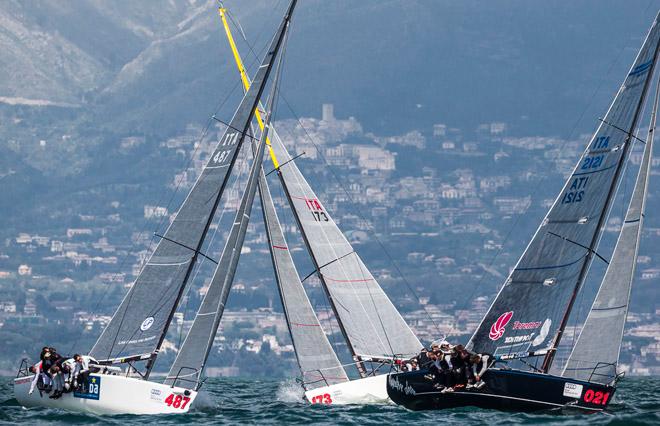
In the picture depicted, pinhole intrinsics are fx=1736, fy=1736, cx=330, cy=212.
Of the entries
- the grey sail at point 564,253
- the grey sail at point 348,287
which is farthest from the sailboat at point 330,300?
the grey sail at point 564,253

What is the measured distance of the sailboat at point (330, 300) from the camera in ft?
118

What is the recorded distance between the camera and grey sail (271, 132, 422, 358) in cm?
3700

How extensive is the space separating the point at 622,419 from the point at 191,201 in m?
9.30

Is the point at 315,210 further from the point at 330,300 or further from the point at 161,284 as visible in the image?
the point at 161,284

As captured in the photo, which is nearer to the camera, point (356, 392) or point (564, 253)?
point (564, 253)

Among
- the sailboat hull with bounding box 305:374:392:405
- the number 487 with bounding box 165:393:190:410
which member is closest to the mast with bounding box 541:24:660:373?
the sailboat hull with bounding box 305:374:392:405

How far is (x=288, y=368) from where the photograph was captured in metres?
163

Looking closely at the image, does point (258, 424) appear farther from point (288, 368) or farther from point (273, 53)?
point (288, 368)

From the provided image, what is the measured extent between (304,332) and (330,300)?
4.73 feet

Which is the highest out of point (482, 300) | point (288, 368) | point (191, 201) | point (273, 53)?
point (482, 300)

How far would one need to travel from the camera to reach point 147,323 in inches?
1288

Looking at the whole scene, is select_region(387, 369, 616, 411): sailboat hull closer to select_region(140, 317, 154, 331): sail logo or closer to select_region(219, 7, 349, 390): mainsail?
select_region(219, 7, 349, 390): mainsail

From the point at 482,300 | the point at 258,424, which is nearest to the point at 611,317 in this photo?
the point at 258,424

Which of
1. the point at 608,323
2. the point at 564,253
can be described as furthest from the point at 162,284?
the point at 608,323
